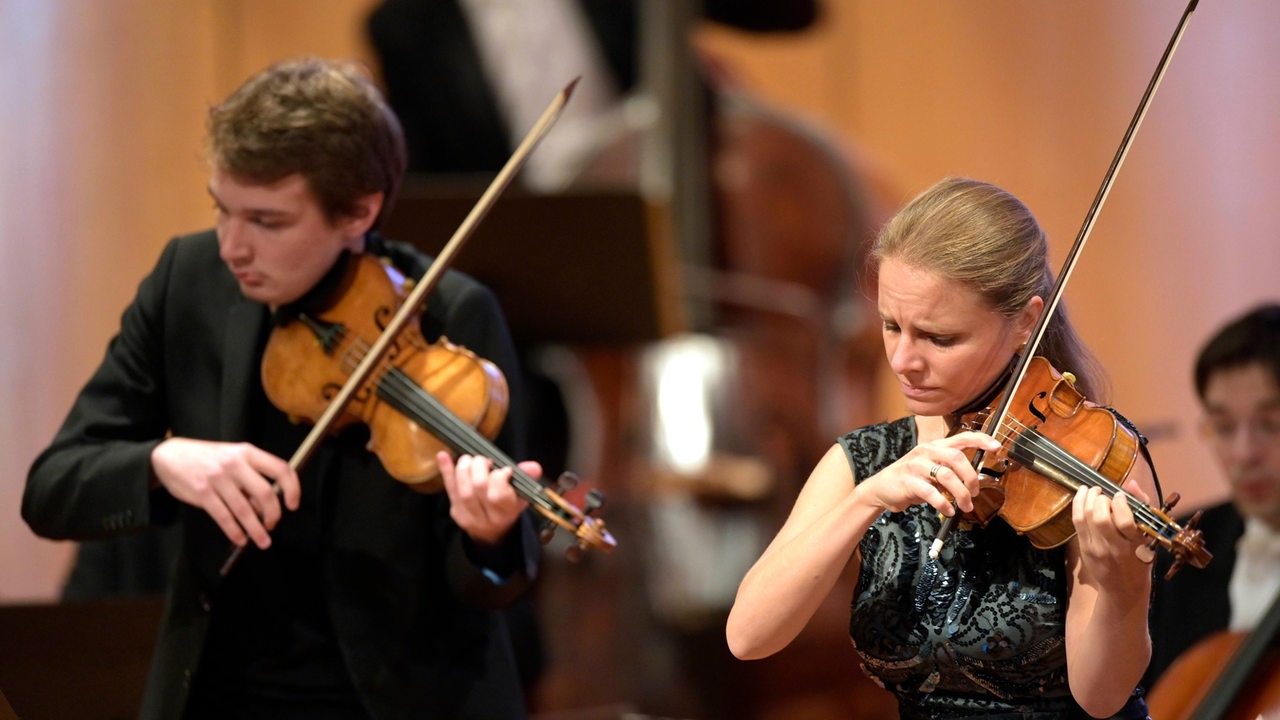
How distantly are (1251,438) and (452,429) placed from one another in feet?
4.73

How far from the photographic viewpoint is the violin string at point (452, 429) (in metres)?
1.65

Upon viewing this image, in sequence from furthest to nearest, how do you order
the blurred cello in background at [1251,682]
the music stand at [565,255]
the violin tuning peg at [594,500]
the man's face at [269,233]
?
the music stand at [565,255], the man's face at [269,233], the violin tuning peg at [594,500], the blurred cello in background at [1251,682]

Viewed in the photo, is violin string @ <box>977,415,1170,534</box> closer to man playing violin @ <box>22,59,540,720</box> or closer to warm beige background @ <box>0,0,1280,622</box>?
man playing violin @ <box>22,59,540,720</box>

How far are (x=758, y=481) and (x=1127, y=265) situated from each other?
1806 mm

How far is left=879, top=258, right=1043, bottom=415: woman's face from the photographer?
1.39 metres

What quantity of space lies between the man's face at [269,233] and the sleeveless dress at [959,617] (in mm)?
682

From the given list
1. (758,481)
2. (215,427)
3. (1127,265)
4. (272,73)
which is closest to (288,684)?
(215,427)

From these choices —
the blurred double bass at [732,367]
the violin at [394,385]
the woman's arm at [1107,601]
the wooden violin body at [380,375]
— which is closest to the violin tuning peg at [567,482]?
the violin at [394,385]

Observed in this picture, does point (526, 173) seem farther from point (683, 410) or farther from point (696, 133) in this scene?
point (683, 410)

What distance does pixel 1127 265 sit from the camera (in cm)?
465

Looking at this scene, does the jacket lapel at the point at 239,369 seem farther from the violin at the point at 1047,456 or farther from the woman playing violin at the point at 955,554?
the violin at the point at 1047,456

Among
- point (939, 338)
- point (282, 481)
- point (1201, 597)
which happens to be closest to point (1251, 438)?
point (1201, 597)

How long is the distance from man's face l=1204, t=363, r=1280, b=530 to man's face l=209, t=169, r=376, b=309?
5.12 feet

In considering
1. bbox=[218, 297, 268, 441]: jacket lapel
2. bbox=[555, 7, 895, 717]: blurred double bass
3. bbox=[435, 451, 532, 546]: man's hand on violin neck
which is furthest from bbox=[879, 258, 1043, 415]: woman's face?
bbox=[555, 7, 895, 717]: blurred double bass
